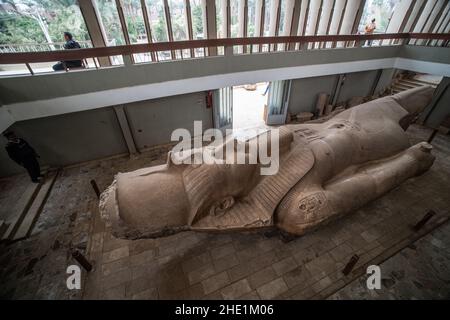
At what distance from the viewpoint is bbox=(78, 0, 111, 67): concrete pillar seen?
16.1 feet

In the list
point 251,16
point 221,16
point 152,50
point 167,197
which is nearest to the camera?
point 167,197

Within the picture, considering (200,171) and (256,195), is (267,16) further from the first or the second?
(200,171)

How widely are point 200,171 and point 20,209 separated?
4.18 metres

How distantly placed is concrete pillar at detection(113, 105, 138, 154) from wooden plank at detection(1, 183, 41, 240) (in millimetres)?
2162

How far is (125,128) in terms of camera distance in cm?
533

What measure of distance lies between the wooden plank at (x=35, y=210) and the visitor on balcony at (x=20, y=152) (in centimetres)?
38

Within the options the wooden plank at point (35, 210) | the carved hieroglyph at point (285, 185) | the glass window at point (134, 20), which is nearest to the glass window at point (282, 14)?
the glass window at point (134, 20)

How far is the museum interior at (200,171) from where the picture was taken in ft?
8.66

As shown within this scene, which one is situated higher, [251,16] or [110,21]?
[251,16]

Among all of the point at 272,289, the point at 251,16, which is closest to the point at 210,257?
the point at 272,289

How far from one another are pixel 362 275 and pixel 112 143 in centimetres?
618

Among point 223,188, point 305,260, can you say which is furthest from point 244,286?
point 223,188

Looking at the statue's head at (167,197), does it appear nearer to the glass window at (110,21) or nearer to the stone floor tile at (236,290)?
the stone floor tile at (236,290)

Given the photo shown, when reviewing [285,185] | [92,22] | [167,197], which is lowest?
[285,185]
